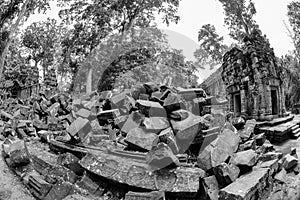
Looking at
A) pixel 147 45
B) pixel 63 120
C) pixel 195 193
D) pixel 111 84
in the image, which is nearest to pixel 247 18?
pixel 147 45

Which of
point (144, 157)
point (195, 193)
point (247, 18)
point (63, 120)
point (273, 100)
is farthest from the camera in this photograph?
point (247, 18)

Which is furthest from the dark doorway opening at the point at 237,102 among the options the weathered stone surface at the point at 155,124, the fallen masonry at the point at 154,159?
the weathered stone surface at the point at 155,124

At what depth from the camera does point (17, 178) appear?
3359 millimetres

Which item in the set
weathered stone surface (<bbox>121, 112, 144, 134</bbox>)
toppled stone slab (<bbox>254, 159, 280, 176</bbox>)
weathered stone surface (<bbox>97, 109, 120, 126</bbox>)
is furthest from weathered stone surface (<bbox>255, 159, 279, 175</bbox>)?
weathered stone surface (<bbox>97, 109, 120, 126</bbox>)

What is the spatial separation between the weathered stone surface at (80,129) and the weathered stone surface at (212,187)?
86.9 inches

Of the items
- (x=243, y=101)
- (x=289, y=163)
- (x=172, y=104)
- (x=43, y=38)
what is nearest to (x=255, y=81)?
(x=243, y=101)

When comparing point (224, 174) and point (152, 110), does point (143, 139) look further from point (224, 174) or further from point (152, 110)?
point (224, 174)

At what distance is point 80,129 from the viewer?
11.9 feet

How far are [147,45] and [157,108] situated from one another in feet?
32.8

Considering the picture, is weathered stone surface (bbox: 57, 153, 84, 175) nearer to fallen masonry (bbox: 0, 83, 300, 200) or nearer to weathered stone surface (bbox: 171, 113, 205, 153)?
fallen masonry (bbox: 0, 83, 300, 200)

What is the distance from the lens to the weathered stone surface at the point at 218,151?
2732 mm

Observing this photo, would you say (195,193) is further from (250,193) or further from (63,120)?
(63,120)

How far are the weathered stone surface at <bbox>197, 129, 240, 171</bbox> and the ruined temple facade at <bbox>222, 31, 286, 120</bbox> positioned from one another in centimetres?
608

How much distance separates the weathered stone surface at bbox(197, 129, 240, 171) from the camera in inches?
108
